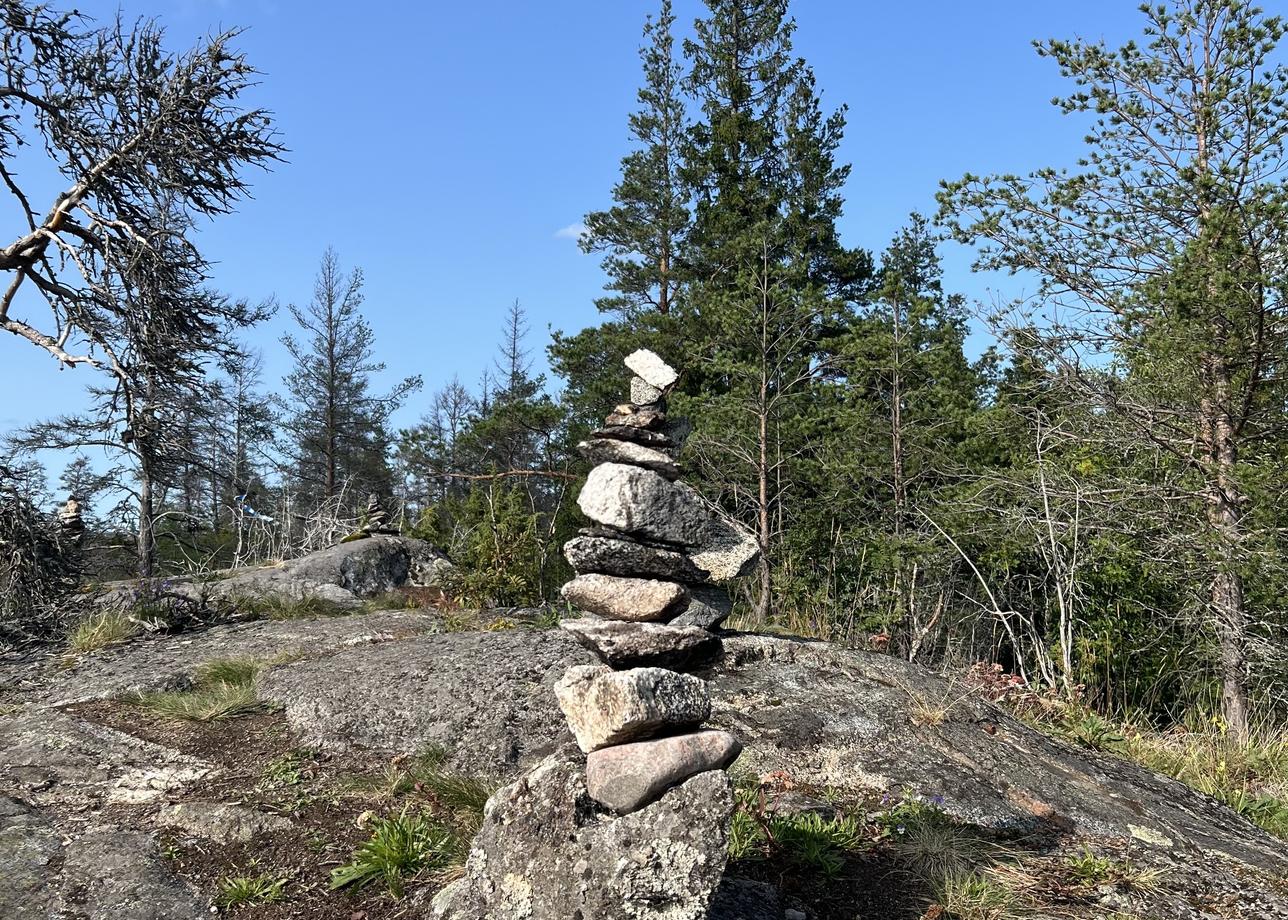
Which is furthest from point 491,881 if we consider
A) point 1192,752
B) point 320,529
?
point 320,529

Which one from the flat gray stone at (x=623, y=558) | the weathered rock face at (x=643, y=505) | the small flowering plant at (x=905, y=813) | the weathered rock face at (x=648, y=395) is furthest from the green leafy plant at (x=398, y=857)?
the weathered rock face at (x=648, y=395)

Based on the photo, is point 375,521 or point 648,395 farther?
point 375,521

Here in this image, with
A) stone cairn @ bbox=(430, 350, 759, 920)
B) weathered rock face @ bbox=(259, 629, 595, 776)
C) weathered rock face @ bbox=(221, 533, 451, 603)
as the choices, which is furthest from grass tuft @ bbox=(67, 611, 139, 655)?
stone cairn @ bbox=(430, 350, 759, 920)

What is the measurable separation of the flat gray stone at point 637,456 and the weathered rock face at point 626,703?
1652 millimetres

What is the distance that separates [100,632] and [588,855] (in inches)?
265

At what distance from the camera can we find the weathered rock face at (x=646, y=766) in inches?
127

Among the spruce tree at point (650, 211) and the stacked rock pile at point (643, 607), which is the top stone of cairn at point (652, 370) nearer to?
the stacked rock pile at point (643, 607)

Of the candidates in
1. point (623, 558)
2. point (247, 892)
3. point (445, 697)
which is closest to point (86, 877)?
point (247, 892)

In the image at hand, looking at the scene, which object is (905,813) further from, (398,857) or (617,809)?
(398,857)

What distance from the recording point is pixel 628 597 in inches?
182

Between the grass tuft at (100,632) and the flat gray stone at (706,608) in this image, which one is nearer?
the flat gray stone at (706,608)

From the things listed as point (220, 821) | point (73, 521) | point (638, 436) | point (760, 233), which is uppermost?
point (760, 233)

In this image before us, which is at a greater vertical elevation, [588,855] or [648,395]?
[648,395]

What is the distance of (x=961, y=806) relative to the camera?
185 inches
